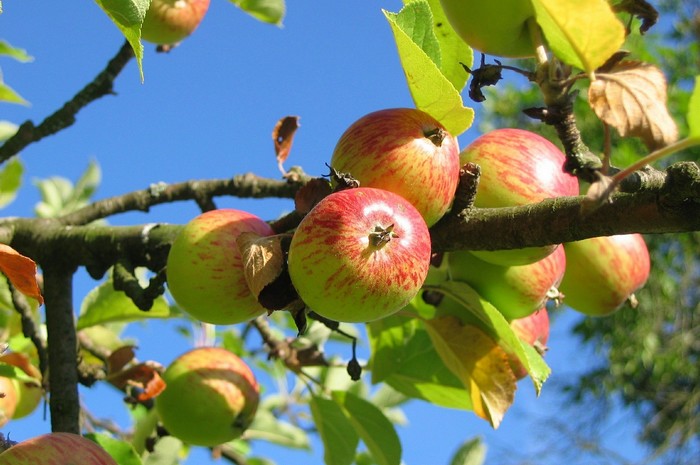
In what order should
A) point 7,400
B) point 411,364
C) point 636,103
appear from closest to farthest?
point 636,103, point 411,364, point 7,400

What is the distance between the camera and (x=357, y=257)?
89 centimetres

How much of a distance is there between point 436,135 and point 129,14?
0.42 m

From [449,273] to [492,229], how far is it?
325 millimetres

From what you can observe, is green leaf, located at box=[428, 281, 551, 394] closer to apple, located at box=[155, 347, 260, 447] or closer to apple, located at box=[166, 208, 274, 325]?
apple, located at box=[166, 208, 274, 325]

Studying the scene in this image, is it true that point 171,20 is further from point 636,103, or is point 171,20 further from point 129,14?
point 636,103

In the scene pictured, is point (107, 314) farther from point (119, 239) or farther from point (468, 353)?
point (468, 353)

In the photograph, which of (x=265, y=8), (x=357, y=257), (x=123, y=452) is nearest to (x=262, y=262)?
(x=357, y=257)

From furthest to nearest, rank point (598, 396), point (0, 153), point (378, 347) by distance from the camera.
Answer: point (598, 396), point (378, 347), point (0, 153)

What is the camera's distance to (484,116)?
11.7 metres

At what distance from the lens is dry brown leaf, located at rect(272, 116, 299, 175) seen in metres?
1.37

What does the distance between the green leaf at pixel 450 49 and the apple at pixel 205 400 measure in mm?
808

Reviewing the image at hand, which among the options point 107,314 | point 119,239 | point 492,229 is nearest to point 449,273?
point 492,229

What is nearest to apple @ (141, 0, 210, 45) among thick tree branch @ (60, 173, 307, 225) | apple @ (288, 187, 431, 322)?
thick tree branch @ (60, 173, 307, 225)

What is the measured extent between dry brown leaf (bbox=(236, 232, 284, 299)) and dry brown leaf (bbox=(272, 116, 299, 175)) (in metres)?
0.40
